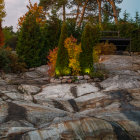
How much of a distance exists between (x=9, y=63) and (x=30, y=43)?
2205mm

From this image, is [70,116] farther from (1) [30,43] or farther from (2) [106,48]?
(2) [106,48]

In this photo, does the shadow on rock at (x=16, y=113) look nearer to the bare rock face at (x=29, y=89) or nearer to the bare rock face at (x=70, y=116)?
the bare rock face at (x=70, y=116)

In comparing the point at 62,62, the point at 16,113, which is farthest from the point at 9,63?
the point at 16,113

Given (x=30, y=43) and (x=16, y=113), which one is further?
(x=30, y=43)

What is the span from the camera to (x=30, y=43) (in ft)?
39.5

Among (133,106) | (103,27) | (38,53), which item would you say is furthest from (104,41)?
(133,106)

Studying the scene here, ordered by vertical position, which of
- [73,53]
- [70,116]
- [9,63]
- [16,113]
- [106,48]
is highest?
[106,48]

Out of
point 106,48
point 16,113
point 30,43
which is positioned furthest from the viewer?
point 106,48

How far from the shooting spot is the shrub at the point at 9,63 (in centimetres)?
1039

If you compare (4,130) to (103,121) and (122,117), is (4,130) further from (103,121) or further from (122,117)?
(122,117)

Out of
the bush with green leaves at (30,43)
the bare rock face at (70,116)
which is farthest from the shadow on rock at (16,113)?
the bush with green leaves at (30,43)

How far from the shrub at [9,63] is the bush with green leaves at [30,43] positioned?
0.95 metres

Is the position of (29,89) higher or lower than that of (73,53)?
lower

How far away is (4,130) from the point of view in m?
3.17
